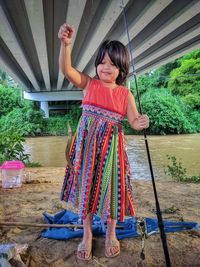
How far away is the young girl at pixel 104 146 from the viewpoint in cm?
182

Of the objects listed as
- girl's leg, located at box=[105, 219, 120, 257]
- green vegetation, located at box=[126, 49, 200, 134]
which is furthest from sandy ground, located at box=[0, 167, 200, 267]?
green vegetation, located at box=[126, 49, 200, 134]

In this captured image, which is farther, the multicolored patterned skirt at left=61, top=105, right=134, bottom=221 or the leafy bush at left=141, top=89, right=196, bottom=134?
the leafy bush at left=141, top=89, right=196, bottom=134

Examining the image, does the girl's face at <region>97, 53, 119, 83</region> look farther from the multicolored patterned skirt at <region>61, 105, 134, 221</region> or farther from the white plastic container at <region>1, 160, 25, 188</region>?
the white plastic container at <region>1, 160, 25, 188</region>

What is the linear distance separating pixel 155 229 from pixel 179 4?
3.48 meters

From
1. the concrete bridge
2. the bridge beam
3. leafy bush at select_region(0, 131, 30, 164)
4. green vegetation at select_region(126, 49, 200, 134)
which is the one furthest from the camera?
the bridge beam

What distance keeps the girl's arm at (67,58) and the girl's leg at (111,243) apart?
0.93m

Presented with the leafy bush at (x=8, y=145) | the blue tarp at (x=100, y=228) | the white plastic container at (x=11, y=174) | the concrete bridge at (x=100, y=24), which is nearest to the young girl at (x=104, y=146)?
the blue tarp at (x=100, y=228)

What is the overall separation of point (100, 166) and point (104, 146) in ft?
0.42

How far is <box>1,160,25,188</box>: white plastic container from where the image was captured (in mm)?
3900

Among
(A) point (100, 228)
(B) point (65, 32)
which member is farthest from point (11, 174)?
(B) point (65, 32)

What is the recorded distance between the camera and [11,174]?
393 cm

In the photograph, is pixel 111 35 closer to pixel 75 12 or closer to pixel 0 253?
pixel 75 12

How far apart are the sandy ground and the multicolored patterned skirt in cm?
30

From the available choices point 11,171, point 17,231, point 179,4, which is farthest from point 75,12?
point 17,231
